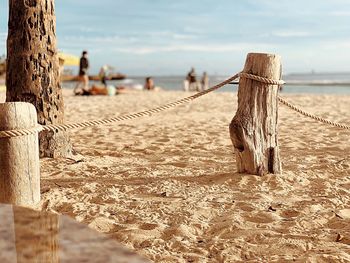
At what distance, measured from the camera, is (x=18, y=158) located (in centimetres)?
277

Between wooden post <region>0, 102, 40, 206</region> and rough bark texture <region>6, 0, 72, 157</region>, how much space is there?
4.79ft

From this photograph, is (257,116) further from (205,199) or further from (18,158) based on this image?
(18,158)

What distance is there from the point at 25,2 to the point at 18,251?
12.6ft

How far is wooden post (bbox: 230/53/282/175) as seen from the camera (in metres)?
3.62

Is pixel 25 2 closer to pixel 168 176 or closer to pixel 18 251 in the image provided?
pixel 168 176

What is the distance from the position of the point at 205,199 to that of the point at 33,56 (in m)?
2.21

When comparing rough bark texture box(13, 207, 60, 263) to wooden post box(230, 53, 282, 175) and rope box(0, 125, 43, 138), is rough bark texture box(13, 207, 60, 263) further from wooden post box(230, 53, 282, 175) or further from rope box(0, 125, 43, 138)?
wooden post box(230, 53, 282, 175)

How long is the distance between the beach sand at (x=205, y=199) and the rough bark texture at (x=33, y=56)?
652 millimetres

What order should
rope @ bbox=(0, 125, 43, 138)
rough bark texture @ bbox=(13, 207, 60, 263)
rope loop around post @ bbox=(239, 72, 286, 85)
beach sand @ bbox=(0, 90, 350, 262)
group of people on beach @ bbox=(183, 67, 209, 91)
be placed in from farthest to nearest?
group of people on beach @ bbox=(183, 67, 209, 91) < rope loop around post @ bbox=(239, 72, 286, 85) < rope @ bbox=(0, 125, 43, 138) < beach sand @ bbox=(0, 90, 350, 262) < rough bark texture @ bbox=(13, 207, 60, 263)

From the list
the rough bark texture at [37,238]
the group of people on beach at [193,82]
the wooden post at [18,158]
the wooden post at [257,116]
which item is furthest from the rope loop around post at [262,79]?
the group of people on beach at [193,82]

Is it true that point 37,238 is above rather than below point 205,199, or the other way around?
above

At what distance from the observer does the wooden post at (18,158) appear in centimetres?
265

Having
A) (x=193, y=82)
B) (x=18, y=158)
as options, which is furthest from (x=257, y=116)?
(x=193, y=82)

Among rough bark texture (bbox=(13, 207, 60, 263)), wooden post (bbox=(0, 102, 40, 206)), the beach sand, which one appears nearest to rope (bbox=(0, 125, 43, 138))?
wooden post (bbox=(0, 102, 40, 206))
